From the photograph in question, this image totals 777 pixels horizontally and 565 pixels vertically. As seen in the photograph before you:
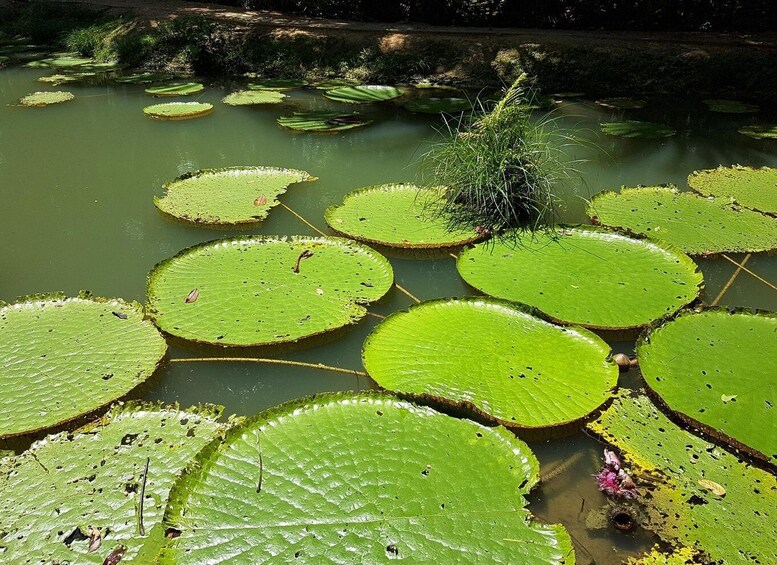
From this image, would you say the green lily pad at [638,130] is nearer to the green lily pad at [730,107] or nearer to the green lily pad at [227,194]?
the green lily pad at [730,107]

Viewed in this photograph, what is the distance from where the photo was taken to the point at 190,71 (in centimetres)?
735

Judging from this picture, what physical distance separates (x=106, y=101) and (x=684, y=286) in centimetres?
564

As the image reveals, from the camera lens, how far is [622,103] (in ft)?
18.5

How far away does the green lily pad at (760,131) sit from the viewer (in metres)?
4.73

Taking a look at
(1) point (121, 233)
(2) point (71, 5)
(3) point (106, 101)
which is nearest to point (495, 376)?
(1) point (121, 233)

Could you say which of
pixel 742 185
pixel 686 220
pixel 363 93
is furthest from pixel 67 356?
pixel 363 93

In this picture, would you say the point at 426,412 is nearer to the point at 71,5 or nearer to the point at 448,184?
the point at 448,184

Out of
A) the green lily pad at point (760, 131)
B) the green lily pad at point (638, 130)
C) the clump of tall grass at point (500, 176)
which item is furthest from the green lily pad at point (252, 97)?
the green lily pad at point (760, 131)

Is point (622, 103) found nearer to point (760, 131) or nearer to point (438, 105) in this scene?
point (760, 131)

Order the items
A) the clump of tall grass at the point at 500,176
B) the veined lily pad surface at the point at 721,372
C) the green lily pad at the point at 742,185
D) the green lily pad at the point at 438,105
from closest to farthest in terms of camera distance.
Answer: the veined lily pad surface at the point at 721,372 → the clump of tall grass at the point at 500,176 → the green lily pad at the point at 742,185 → the green lily pad at the point at 438,105

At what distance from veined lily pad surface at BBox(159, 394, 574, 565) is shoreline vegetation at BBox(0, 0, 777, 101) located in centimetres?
461

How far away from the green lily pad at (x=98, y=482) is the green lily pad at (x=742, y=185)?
3.27 metres

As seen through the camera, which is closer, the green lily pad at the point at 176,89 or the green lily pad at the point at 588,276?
the green lily pad at the point at 588,276

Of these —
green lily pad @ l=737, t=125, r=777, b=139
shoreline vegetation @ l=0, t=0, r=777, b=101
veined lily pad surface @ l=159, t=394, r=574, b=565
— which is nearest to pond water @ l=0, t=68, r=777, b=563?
green lily pad @ l=737, t=125, r=777, b=139
